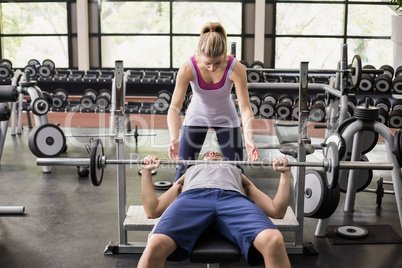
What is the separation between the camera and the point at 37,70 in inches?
254

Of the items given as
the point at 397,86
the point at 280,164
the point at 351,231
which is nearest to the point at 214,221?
the point at 280,164

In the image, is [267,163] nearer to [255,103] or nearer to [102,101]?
[255,103]

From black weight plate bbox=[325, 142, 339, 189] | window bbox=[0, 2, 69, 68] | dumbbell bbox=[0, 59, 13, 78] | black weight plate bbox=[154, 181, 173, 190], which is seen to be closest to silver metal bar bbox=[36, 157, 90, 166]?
black weight plate bbox=[325, 142, 339, 189]

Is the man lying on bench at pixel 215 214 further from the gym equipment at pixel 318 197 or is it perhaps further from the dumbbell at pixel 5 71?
Answer: the dumbbell at pixel 5 71

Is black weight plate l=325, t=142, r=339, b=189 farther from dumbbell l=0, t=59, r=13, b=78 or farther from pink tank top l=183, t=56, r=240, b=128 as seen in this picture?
Result: dumbbell l=0, t=59, r=13, b=78

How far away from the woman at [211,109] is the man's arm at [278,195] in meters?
0.15

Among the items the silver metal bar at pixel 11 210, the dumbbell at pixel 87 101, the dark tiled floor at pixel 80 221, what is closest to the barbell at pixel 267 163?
the dark tiled floor at pixel 80 221

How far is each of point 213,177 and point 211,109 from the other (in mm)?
467

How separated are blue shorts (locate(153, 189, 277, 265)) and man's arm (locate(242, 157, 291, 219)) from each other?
0.16 metres

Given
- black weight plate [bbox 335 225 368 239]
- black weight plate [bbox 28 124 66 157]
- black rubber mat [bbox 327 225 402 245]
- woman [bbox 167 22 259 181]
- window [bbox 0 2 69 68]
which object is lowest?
black rubber mat [bbox 327 225 402 245]

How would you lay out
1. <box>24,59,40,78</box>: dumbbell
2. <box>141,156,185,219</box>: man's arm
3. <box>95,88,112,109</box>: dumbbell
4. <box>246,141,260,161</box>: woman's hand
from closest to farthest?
<box>141,156,185,219</box>: man's arm < <box>246,141,260,161</box>: woman's hand < <box>95,88,112,109</box>: dumbbell < <box>24,59,40,78</box>: dumbbell

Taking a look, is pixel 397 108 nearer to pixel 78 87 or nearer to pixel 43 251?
pixel 43 251

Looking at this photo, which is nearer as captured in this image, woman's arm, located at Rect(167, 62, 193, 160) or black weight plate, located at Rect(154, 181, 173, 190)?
woman's arm, located at Rect(167, 62, 193, 160)

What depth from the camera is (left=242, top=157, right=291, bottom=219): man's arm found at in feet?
5.93
